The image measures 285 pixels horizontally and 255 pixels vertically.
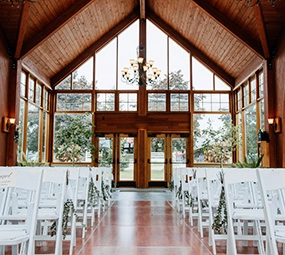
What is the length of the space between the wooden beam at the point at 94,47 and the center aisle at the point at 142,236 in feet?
24.6

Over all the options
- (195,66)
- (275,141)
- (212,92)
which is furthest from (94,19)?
(275,141)

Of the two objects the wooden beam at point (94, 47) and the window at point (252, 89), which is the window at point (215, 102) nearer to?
the window at point (252, 89)

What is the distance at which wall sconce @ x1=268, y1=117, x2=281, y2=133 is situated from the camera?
325 inches

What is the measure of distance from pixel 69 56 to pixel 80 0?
300 centimetres

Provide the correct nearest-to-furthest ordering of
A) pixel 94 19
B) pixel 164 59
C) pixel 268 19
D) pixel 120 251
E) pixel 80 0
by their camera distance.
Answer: pixel 120 251 → pixel 268 19 → pixel 80 0 → pixel 94 19 → pixel 164 59

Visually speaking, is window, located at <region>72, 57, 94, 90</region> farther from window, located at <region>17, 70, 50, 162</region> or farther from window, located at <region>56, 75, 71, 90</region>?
window, located at <region>17, 70, 50, 162</region>

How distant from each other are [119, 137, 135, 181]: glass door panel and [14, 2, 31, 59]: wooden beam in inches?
203

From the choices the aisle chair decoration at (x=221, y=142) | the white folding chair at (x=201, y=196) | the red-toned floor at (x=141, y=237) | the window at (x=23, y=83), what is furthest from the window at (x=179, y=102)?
the white folding chair at (x=201, y=196)

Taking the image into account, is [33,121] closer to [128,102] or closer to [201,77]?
[128,102]

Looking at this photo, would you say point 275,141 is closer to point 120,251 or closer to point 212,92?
point 212,92

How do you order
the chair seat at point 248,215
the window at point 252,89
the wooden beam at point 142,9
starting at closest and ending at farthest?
1. the chair seat at point 248,215
2. the window at point 252,89
3. the wooden beam at point 142,9

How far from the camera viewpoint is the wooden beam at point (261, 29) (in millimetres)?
7725

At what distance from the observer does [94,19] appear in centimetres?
1111

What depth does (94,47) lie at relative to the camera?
12.7 meters
